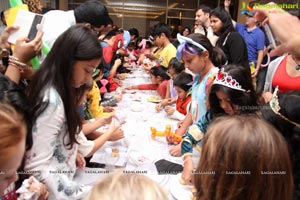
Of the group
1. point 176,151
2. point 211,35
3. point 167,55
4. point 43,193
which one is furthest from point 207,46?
point 167,55

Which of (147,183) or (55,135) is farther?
(55,135)

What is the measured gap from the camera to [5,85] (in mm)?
996

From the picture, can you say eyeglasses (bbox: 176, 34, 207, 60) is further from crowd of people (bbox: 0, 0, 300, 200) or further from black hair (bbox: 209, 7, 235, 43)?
black hair (bbox: 209, 7, 235, 43)

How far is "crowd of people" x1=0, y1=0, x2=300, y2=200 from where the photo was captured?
79 centimetres

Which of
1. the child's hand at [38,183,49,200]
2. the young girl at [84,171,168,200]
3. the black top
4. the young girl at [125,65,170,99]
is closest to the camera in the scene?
the young girl at [84,171,168,200]

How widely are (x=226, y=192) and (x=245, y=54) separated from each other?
226 cm

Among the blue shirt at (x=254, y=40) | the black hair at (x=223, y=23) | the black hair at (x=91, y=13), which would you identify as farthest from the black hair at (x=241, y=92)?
the blue shirt at (x=254, y=40)

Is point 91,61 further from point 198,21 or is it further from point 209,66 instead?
point 198,21

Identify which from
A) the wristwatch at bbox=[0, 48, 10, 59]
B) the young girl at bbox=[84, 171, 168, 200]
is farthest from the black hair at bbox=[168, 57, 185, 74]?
the young girl at bbox=[84, 171, 168, 200]

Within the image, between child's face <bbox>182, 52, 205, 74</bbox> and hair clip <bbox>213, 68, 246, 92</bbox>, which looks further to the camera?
child's face <bbox>182, 52, 205, 74</bbox>

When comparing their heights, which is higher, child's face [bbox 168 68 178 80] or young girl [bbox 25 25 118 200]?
young girl [bbox 25 25 118 200]

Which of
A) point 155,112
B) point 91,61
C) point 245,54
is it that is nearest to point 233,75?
point 91,61

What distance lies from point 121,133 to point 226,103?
66 centimetres

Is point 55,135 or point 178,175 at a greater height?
point 55,135
